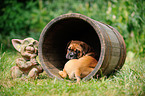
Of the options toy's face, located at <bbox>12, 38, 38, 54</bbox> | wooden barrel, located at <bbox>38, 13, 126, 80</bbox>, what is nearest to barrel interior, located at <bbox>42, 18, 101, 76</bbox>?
wooden barrel, located at <bbox>38, 13, 126, 80</bbox>

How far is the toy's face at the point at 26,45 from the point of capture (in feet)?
11.1

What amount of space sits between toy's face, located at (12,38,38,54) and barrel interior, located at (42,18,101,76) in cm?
18

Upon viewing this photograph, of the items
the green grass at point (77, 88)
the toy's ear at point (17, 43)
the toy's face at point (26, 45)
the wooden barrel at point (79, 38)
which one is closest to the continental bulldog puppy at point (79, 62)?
the wooden barrel at point (79, 38)

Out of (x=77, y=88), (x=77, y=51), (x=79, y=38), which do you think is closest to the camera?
(x=77, y=88)

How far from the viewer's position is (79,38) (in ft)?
15.8

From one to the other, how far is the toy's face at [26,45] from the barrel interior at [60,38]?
181mm

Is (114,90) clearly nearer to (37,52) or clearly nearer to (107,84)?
(107,84)

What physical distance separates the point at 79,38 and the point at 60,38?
0.77 m

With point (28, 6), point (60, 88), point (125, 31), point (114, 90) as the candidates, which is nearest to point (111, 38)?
point (114, 90)

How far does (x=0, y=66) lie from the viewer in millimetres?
3559

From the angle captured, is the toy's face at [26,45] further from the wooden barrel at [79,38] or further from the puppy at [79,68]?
the puppy at [79,68]

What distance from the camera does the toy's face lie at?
337 centimetres

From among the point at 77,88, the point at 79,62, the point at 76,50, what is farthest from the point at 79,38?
the point at 77,88

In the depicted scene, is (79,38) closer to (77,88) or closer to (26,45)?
(26,45)
